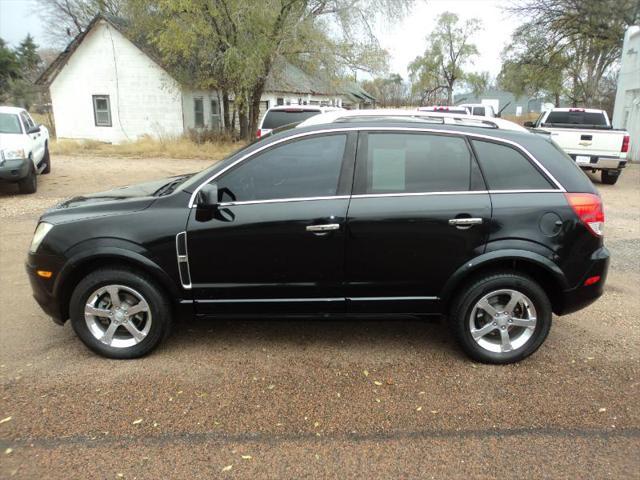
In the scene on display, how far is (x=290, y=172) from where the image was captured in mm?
3629

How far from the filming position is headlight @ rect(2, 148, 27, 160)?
9625 millimetres

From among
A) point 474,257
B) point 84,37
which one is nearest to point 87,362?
point 474,257

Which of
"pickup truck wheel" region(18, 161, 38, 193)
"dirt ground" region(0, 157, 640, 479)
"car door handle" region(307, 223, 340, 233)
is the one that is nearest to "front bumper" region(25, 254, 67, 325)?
"dirt ground" region(0, 157, 640, 479)

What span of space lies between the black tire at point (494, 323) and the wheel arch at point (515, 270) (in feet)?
0.15

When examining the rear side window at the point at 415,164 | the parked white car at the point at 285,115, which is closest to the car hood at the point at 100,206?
the rear side window at the point at 415,164

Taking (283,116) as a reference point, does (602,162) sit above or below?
below

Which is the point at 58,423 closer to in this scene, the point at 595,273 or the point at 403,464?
the point at 403,464

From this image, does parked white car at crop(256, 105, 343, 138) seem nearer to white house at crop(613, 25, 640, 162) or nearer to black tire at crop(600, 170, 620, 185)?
black tire at crop(600, 170, 620, 185)

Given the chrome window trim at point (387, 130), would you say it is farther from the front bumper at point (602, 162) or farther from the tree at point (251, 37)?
the tree at point (251, 37)

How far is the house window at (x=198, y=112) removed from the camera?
25266mm

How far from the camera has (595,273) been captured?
3.63 meters

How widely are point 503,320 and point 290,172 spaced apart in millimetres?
1884

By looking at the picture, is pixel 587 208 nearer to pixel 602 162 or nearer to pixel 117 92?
pixel 602 162

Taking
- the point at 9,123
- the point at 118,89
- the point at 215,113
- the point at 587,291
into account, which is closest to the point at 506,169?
the point at 587,291
